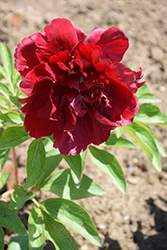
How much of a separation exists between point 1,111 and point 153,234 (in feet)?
3.84

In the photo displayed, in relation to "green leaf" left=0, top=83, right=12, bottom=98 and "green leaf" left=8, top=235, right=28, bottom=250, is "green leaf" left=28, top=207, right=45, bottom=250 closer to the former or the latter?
"green leaf" left=8, top=235, right=28, bottom=250

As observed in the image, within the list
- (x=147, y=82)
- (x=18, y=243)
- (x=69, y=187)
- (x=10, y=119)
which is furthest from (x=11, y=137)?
(x=147, y=82)

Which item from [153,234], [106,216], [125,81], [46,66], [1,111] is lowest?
[153,234]

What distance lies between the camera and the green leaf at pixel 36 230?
1.09 meters

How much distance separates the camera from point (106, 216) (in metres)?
1.65

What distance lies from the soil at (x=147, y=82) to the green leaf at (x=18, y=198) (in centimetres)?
52

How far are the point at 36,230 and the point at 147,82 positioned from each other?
1.52 m

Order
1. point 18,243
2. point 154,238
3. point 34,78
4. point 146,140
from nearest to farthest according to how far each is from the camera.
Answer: point 34,78, point 146,140, point 18,243, point 154,238

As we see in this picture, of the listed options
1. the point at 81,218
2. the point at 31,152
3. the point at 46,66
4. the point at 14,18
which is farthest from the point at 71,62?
the point at 14,18

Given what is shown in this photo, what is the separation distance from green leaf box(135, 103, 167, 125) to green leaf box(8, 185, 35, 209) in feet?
1.85

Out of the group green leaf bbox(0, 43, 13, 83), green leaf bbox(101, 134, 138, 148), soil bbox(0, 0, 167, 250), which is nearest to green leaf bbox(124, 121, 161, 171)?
green leaf bbox(101, 134, 138, 148)

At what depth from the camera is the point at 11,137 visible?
3.11 feet

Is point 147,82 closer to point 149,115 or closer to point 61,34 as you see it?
point 149,115

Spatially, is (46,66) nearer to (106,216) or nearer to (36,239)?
(36,239)
